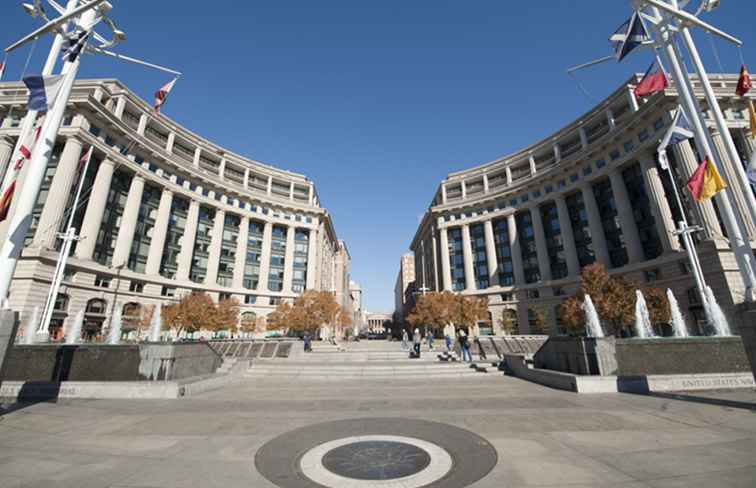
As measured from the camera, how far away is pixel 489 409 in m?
8.27

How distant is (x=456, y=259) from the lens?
237 feet

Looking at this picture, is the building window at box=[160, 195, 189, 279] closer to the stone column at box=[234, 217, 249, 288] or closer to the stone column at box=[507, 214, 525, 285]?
the stone column at box=[234, 217, 249, 288]

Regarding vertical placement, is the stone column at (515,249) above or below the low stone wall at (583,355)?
above

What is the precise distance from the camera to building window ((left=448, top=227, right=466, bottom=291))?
7031 cm

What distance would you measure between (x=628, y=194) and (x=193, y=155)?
78.0m

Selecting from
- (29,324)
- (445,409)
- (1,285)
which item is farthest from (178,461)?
(29,324)

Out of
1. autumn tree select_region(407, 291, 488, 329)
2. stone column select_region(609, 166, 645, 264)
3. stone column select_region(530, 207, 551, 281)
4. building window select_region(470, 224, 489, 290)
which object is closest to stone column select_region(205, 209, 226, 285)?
autumn tree select_region(407, 291, 488, 329)

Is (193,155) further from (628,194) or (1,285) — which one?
(628,194)

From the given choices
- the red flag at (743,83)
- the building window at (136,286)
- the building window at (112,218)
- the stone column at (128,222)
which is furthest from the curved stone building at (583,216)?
the building window at (112,218)

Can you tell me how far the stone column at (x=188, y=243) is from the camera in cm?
5125

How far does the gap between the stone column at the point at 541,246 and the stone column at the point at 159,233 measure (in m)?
66.8

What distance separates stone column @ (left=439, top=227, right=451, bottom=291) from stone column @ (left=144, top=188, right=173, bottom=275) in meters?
55.3

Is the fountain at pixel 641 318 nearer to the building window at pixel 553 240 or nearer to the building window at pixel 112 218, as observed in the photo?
the building window at pixel 553 240

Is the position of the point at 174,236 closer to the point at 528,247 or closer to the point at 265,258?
the point at 265,258
